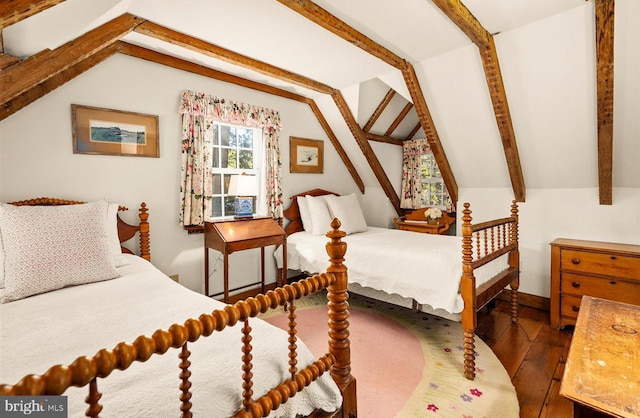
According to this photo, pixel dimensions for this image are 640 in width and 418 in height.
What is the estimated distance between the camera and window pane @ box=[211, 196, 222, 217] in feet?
11.0

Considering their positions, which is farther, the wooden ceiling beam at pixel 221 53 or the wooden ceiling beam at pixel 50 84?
the wooden ceiling beam at pixel 221 53

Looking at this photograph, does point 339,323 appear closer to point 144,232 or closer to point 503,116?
point 144,232

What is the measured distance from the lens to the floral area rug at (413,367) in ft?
5.96

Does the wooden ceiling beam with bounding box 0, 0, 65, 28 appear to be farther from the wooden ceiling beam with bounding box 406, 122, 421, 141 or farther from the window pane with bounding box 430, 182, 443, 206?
A: the window pane with bounding box 430, 182, 443, 206

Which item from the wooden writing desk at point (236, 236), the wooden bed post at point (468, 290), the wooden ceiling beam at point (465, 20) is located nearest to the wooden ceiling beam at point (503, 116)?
the wooden ceiling beam at point (465, 20)

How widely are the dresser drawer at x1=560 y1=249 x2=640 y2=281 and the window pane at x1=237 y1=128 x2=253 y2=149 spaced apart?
10.8 ft

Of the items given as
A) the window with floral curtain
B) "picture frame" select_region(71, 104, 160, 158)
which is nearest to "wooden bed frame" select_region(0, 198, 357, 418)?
"picture frame" select_region(71, 104, 160, 158)

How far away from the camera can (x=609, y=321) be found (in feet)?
4.70

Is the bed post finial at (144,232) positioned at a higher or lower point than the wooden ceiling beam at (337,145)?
lower

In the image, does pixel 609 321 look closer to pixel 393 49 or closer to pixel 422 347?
pixel 422 347

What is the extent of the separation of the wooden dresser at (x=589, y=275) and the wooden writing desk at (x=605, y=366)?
1.40 meters

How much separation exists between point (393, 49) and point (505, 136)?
133 cm

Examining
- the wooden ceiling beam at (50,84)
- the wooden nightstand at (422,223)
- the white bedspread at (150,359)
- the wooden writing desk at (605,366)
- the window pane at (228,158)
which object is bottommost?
the wooden writing desk at (605,366)

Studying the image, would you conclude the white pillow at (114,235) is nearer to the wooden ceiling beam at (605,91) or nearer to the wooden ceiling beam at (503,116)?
the wooden ceiling beam at (503,116)
